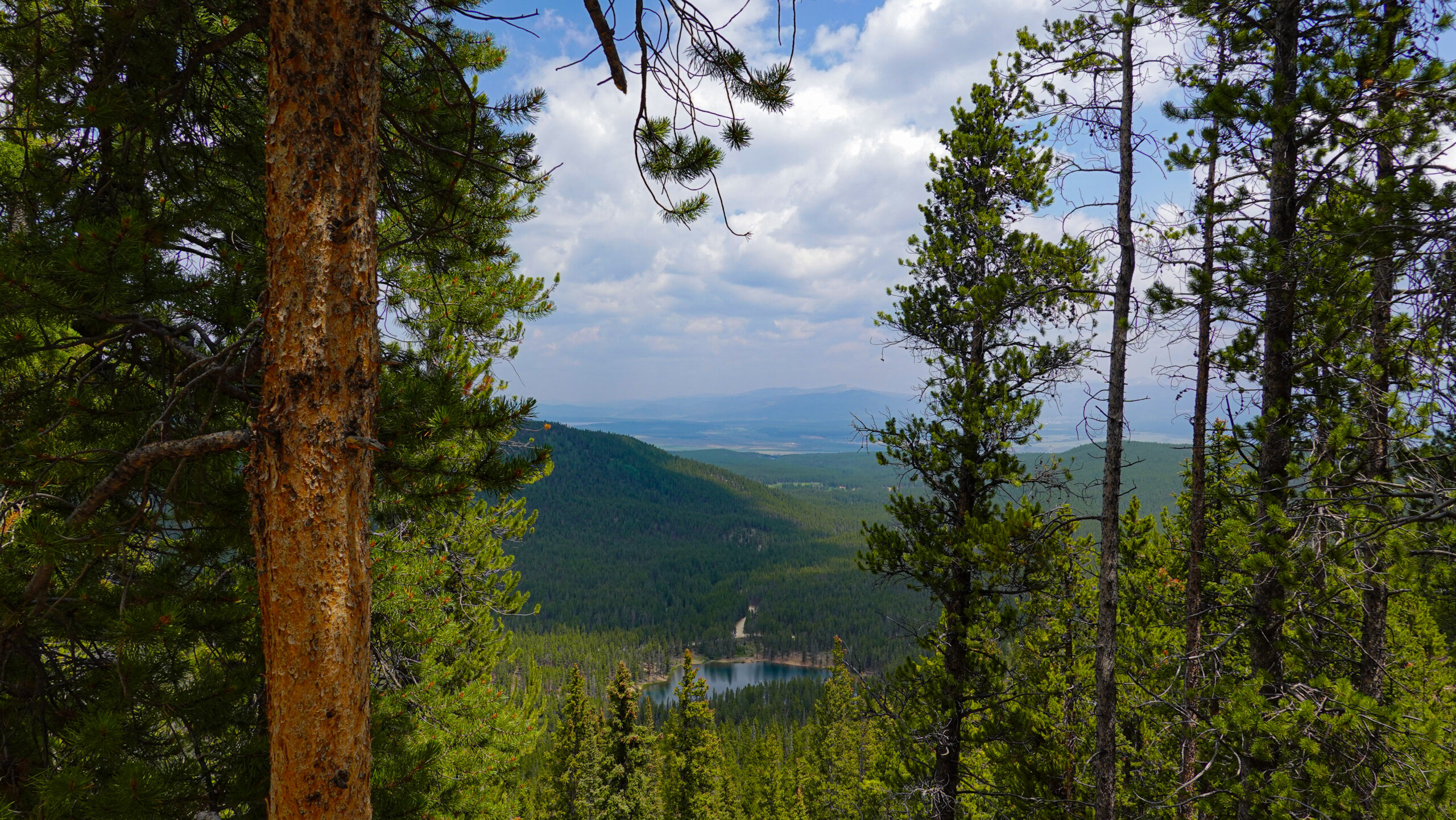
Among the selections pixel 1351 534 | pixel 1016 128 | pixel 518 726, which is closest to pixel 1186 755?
pixel 1351 534

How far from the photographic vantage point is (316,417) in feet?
6.82

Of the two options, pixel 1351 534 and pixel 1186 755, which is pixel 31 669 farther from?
pixel 1186 755

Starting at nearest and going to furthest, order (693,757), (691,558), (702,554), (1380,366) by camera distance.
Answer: (1380,366) < (693,757) < (691,558) < (702,554)

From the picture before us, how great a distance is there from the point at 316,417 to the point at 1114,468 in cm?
607

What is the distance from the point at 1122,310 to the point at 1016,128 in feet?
10.7

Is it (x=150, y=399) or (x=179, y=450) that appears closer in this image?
(x=179, y=450)

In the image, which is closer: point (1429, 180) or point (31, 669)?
point (31, 669)

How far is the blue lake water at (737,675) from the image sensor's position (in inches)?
3243

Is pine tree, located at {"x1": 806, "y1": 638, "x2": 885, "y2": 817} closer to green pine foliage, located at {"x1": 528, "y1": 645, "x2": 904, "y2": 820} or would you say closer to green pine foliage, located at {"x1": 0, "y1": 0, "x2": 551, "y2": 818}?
green pine foliage, located at {"x1": 528, "y1": 645, "x2": 904, "y2": 820}

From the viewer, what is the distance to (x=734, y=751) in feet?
135

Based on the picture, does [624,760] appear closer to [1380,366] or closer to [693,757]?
[693,757]

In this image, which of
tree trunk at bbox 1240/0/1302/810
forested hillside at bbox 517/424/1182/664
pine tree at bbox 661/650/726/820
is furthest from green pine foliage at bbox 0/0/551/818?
forested hillside at bbox 517/424/1182/664

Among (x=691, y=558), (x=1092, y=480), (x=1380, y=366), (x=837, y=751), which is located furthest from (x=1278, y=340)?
(x=691, y=558)

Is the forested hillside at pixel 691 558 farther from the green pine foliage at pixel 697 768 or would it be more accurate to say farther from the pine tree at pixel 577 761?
the pine tree at pixel 577 761
